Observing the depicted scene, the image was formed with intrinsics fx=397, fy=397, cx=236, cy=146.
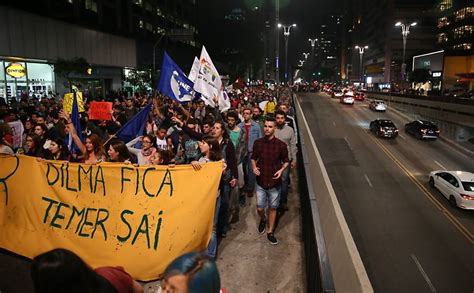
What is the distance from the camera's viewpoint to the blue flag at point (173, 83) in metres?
8.80

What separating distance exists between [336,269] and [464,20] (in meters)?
104

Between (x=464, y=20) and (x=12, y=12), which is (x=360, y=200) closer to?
(x=12, y=12)

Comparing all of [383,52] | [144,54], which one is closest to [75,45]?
[144,54]

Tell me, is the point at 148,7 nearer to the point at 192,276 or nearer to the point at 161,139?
the point at 161,139

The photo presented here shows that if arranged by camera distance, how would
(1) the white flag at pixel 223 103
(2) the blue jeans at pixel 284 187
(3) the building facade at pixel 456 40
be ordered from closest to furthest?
(2) the blue jeans at pixel 284 187, (1) the white flag at pixel 223 103, (3) the building facade at pixel 456 40

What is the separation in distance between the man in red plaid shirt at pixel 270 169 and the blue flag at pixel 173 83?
3.50 m

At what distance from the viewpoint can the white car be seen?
13.0 m

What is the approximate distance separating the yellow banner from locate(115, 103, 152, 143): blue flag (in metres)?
2.73

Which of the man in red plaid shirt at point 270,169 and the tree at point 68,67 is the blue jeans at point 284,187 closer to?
the man in red plaid shirt at point 270,169

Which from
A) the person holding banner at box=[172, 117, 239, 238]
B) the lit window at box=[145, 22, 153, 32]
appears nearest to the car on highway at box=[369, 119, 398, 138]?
the person holding banner at box=[172, 117, 239, 238]

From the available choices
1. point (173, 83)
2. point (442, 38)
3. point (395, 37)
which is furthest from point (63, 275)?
point (395, 37)

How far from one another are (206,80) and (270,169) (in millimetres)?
4846

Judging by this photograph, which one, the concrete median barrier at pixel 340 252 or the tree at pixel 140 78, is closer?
the concrete median barrier at pixel 340 252

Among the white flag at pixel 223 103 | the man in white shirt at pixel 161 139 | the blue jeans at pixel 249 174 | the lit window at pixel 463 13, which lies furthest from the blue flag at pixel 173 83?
the lit window at pixel 463 13
